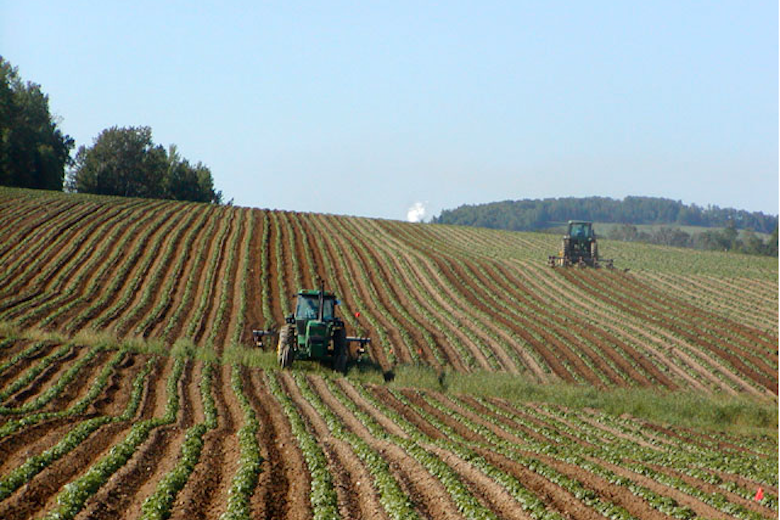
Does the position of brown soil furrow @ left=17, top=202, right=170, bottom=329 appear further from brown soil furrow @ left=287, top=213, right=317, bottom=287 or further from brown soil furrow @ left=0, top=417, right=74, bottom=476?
brown soil furrow @ left=0, top=417, right=74, bottom=476

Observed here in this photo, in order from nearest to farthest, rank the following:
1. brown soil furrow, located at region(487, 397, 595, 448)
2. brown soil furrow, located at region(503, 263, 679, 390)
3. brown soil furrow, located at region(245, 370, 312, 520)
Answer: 1. brown soil furrow, located at region(245, 370, 312, 520)
2. brown soil furrow, located at region(487, 397, 595, 448)
3. brown soil furrow, located at region(503, 263, 679, 390)

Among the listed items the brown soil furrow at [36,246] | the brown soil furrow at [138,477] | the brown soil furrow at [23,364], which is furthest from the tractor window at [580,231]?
the brown soil furrow at [138,477]

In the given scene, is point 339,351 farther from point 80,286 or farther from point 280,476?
point 80,286

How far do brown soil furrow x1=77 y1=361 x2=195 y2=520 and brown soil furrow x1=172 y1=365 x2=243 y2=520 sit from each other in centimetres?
42

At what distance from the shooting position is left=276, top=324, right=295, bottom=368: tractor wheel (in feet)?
69.8

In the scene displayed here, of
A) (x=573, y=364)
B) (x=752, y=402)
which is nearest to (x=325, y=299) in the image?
(x=573, y=364)

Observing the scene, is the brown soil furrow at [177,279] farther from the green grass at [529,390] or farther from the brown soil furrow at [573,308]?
the brown soil furrow at [573,308]

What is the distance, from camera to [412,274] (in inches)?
1516

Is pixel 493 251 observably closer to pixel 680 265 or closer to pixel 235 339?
pixel 680 265

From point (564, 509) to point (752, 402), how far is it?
49.5ft

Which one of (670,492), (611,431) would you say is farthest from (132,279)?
(670,492)

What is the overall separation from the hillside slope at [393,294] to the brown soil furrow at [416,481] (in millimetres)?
10690

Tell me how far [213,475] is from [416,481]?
264 cm

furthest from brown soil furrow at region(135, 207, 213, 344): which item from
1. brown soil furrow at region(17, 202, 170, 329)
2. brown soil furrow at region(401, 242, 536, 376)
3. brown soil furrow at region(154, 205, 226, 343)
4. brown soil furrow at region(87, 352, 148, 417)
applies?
brown soil furrow at region(401, 242, 536, 376)
